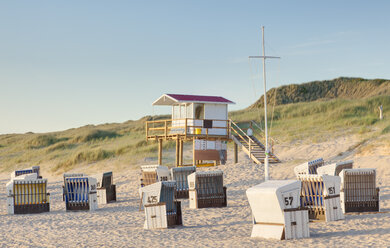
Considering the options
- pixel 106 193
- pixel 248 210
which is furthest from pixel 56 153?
pixel 248 210

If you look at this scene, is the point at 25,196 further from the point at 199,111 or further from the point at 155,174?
the point at 199,111

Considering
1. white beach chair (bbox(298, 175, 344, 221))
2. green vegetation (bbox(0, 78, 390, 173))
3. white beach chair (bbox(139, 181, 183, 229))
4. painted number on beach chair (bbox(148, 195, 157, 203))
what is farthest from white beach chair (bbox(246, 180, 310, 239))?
green vegetation (bbox(0, 78, 390, 173))

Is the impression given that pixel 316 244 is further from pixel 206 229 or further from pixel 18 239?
pixel 18 239

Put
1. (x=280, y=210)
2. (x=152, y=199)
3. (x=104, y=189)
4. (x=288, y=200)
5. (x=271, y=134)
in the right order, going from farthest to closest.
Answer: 1. (x=271, y=134)
2. (x=104, y=189)
3. (x=152, y=199)
4. (x=288, y=200)
5. (x=280, y=210)

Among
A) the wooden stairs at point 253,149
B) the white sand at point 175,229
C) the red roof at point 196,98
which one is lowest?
the white sand at point 175,229

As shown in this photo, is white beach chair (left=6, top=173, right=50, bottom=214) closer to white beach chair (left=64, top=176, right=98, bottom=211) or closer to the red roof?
white beach chair (left=64, top=176, right=98, bottom=211)

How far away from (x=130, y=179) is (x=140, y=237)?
16.8 metres

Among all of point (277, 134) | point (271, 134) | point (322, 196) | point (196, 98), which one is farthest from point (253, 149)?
point (322, 196)

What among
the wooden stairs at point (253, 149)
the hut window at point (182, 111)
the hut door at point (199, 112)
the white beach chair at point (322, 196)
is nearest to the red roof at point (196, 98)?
the hut door at point (199, 112)

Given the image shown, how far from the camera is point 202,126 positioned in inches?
1198

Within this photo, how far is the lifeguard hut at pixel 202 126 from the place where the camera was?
3041 centimetres

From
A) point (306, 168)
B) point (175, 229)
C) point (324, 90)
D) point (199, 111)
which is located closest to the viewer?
point (175, 229)

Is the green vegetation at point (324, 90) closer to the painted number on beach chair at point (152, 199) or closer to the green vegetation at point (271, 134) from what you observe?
the green vegetation at point (271, 134)

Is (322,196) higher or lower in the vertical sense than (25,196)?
→ higher
